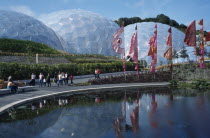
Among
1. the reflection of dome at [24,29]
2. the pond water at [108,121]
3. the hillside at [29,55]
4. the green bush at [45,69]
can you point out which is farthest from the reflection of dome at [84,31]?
the pond water at [108,121]

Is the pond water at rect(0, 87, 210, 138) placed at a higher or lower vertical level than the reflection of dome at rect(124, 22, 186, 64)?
lower

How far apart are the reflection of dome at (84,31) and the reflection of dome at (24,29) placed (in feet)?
19.1

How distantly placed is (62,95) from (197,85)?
10.8 metres

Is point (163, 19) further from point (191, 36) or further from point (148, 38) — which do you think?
point (191, 36)

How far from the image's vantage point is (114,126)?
279 inches

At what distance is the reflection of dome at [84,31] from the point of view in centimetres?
4981

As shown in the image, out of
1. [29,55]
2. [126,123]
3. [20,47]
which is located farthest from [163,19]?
[126,123]

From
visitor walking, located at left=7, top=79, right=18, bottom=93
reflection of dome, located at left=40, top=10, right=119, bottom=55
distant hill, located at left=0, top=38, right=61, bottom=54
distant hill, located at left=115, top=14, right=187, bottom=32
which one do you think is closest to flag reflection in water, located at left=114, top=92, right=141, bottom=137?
visitor walking, located at left=7, top=79, right=18, bottom=93

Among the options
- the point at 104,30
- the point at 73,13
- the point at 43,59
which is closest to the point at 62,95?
the point at 43,59

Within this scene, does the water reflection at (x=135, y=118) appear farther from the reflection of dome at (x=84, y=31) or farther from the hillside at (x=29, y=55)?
the reflection of dome at (x=84, y=31)

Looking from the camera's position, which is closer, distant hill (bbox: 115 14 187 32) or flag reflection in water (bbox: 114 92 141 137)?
flag reflection in water (bbox: 114 92 141 137)

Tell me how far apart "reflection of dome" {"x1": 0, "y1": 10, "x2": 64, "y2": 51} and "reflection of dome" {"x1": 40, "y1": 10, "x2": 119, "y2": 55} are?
229 inches

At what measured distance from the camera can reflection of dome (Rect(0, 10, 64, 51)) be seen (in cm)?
3867

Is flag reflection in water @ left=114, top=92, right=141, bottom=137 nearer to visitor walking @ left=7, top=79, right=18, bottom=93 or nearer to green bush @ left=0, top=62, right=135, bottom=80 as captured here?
visitor walking @ left=7, top=79, right=18, bottom=93
